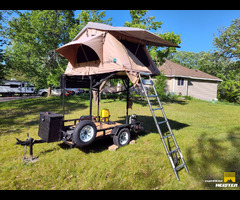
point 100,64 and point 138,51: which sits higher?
point 138,51

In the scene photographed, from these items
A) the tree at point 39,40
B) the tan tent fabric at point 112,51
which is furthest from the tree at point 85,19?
the tan tent fabric at point 112,51

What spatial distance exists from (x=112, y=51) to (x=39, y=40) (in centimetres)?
1991

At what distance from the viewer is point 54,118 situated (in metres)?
5.24

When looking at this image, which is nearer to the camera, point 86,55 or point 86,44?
point 86,44

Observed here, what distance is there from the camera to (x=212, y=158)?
5.45 metres

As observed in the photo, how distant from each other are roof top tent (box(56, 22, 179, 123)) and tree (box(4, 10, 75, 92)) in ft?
45.5

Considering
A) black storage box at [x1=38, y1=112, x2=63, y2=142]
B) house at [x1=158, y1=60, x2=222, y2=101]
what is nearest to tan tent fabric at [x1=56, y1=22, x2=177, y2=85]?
black storage box at [x1=38, y1=112, x2=63, y2=142]

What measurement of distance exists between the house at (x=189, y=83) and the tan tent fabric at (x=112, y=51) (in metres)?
21.0

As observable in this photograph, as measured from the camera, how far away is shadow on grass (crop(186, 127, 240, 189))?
4559 millimetres

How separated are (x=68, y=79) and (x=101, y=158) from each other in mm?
4083

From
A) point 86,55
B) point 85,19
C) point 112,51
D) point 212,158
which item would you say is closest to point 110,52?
point 112,51

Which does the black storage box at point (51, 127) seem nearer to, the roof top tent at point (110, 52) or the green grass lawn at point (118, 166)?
the green grass lawn at point (118, 166)

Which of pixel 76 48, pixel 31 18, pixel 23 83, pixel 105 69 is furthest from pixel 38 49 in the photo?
pixel 105 69

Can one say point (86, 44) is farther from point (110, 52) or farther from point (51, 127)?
point (51, 127)
